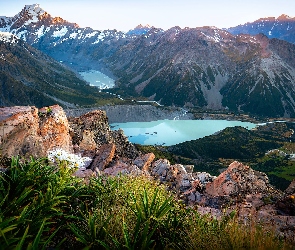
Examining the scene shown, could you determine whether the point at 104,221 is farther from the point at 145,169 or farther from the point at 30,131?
the point at 145,169

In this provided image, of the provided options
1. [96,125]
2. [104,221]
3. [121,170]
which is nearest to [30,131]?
[121,170]

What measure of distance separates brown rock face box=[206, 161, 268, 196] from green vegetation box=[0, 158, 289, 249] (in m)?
15.1

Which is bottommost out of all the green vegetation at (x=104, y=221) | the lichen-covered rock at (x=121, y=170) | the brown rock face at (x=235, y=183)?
the brown rock face at (x=235, y=183)

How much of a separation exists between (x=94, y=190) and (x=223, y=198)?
551 inches

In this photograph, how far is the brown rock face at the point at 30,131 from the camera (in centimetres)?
2219

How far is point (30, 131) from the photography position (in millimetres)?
25266

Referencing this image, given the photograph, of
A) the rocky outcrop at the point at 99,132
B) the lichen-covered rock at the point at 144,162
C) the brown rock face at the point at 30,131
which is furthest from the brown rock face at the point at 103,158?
the rocky outcrop at the point at 99,132

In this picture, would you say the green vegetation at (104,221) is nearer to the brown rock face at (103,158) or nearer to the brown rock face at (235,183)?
the brown rock face at (103,158)

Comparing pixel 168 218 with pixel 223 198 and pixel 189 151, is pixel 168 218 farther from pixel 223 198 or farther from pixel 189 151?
pixel 189 151

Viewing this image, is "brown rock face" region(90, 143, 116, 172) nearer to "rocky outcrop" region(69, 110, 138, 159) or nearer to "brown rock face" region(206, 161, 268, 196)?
"brown rock face" region(206, 161, 268, 196)

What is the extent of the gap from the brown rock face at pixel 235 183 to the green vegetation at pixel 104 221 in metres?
15.1

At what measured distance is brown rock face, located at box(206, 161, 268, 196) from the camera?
2469 centimetres

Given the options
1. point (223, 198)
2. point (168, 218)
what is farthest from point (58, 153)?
point (223, 198)

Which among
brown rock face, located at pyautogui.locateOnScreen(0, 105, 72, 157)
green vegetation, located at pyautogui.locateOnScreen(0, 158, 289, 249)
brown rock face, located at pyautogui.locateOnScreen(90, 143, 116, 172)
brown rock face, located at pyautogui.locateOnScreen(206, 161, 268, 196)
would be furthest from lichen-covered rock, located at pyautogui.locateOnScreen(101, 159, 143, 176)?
green vegetation, located at pyautogui.locateOnScreen(0, 158, 289, 249)
